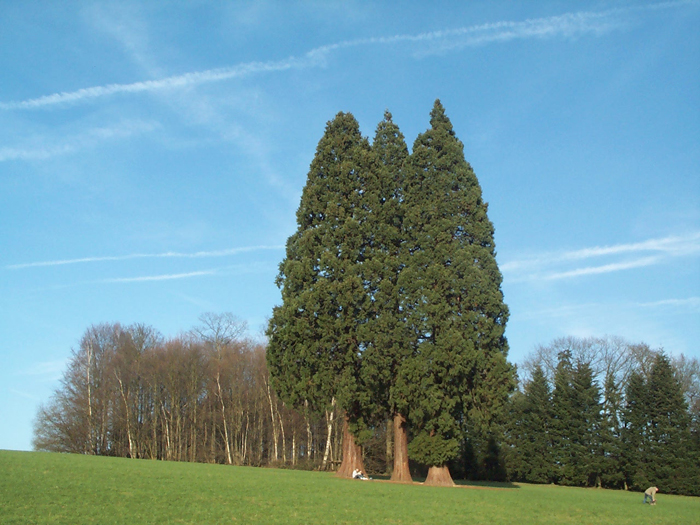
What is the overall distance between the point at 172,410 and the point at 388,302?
29.0 m

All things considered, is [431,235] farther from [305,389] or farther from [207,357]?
[207,357]

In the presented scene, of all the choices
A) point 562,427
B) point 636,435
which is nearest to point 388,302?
point 562,427

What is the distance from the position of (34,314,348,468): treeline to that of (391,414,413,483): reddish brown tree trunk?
17901 millimetres

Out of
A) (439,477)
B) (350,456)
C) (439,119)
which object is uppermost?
(439,119)

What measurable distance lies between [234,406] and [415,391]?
27.0 m

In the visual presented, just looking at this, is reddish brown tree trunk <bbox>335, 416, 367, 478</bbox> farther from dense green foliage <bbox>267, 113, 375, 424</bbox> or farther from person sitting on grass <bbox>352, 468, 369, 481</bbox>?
dense green foliage <bbox>267, 113, 375, 424</bbox>

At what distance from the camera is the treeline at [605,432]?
38156 mm

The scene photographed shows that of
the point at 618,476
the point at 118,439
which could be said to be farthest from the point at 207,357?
the point at 618,476

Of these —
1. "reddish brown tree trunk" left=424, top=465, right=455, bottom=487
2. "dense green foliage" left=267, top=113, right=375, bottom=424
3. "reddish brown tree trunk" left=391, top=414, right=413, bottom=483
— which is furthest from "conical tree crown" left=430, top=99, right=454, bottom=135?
"reddish brown tree trunk" left=424, top=465, right=455, bottom=487

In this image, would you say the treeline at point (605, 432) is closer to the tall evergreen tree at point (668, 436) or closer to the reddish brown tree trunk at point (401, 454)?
the tall evergreen tree at point (668, 436)

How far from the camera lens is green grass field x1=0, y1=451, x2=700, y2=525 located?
1144 centimetres

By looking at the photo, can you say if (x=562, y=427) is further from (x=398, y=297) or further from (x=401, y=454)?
(x=398, y=297)

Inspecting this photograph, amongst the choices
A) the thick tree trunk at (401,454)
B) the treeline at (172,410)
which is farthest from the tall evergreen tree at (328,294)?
the treeline at (172,410)

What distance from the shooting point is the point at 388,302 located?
82.8 ft
